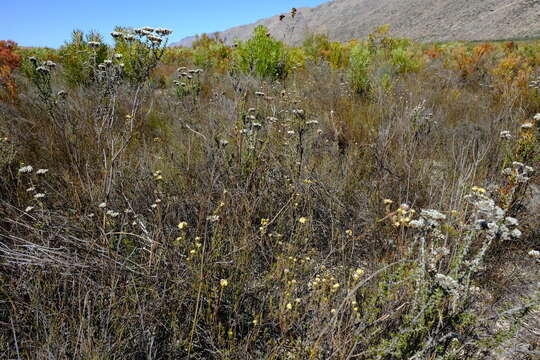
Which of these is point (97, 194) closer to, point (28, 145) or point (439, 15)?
point (28, 145)

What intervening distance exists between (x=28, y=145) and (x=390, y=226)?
3.68 metres

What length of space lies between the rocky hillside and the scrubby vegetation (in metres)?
25.4

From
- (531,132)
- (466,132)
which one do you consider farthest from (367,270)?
(466,132)

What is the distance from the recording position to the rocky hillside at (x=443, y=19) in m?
43.7

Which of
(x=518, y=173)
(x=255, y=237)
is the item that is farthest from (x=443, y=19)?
(x=255, y=237)

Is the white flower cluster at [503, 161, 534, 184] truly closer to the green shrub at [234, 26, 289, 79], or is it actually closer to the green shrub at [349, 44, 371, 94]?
the green shrub at [349, 44, 371, 94]

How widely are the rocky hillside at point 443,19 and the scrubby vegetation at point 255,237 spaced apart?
2536cm

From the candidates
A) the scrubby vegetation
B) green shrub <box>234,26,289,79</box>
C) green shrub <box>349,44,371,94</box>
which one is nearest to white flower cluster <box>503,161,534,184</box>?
the scrubby vegetation

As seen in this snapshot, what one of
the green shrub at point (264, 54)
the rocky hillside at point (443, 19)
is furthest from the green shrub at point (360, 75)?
the rocky hillside at point (443, 19)

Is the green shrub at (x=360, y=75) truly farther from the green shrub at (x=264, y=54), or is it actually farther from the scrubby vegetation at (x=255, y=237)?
the green shrub at (x=264, y=54)

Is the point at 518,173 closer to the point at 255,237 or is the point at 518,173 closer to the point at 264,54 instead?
the point at 255,237

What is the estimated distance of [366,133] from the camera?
4.08 metres

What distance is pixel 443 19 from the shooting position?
56.9 meters

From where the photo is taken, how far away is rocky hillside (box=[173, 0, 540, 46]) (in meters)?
43.7
